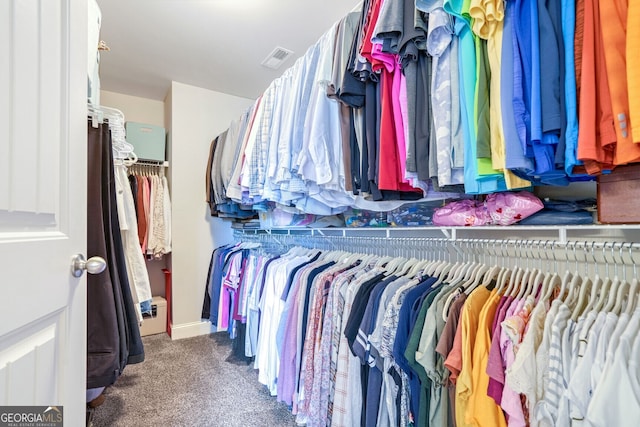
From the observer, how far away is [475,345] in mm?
862

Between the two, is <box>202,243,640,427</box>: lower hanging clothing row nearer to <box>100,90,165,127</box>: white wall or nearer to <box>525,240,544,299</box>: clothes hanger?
<box>525,240,544,299</box>: clothes hanger

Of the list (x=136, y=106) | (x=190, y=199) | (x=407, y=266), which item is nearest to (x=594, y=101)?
(x=407, y=266)

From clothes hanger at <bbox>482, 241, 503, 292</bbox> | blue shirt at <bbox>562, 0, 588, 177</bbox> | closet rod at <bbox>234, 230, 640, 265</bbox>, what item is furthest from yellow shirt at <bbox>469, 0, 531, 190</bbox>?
clothes hanger at <bbox>482, 241, 503, 292</bbox>

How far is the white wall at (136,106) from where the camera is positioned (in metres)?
3.02

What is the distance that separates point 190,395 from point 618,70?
234 centimetres

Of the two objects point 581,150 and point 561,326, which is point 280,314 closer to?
point 561,326

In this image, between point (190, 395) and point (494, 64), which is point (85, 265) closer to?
point (494, 64)

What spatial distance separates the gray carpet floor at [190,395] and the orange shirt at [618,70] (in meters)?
1.77

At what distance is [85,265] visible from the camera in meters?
0.69

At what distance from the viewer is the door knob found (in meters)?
0.67

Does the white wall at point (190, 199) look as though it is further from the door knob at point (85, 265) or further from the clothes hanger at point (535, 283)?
the clothes hanger at point (535, 283)

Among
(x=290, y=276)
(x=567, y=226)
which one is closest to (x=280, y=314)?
(x=290, y=276)

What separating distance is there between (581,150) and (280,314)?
1.45 meters

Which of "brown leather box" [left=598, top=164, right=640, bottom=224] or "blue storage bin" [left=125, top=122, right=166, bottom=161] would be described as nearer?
"brown leather box" [left=598, top=164, right=640, bottom=224]
